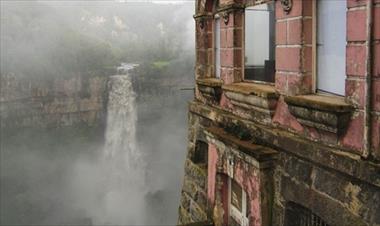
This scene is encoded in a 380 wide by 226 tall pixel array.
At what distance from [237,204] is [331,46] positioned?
314cm

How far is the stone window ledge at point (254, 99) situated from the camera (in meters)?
5.27

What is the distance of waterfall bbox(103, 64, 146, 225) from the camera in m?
30.8

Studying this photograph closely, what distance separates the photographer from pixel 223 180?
22.5 ft

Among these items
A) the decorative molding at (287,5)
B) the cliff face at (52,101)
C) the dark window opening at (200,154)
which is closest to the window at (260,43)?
the decorative molding at (287,5)

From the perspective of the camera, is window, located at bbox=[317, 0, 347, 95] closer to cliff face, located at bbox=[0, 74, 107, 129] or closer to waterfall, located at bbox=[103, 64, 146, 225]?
waterfall, located at bbox=[103, 64, 146, 225]

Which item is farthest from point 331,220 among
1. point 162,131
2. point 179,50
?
point 179,50

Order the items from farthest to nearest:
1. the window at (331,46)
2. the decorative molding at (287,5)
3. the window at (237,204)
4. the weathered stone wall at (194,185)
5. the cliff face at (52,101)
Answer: the cliff face at (52,101)
the weathered stone wall at (194,185)
the window at (237,204)
the decorative molding at (287,5)
the window at (331,46)

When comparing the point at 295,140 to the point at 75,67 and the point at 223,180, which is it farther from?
the point at 75,67

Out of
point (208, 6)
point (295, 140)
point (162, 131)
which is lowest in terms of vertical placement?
point (162, 131)

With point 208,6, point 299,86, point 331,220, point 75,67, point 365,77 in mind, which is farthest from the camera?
point 75,67

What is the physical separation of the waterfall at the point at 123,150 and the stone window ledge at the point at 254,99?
24548mm

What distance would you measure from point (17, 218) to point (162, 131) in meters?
13.6

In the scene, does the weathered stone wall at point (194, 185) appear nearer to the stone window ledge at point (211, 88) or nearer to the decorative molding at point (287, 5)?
the stone window ledge at point (211, 88)

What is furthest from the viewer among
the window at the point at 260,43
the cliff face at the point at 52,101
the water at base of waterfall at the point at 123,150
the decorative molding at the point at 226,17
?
the water at base of waterfall at the point at 123,150
